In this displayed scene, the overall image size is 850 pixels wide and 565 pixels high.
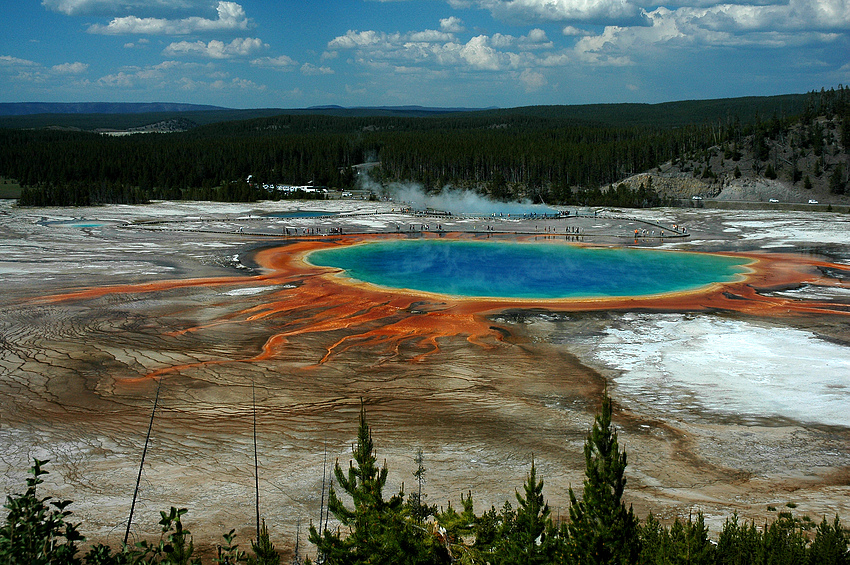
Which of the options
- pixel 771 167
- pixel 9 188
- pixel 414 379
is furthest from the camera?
pixel 9 188

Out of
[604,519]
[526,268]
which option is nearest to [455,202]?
[526,268]

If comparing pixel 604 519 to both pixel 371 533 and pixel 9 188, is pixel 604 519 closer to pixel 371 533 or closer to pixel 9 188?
pixel 371 533

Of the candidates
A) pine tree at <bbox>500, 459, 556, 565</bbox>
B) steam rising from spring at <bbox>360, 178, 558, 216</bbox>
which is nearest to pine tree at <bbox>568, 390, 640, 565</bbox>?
pine tree at <bbox>500, 459, 556, 565</bbox>

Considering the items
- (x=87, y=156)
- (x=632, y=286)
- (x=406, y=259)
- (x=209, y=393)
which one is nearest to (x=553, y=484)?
(x=209, y=393)

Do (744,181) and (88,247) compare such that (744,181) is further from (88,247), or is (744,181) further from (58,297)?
(58,297)

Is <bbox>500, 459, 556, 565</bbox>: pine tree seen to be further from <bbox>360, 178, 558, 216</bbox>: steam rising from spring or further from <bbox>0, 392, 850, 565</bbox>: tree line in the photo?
<bbox>360, 178, 558, 216</bbox>: steam rising from spring
